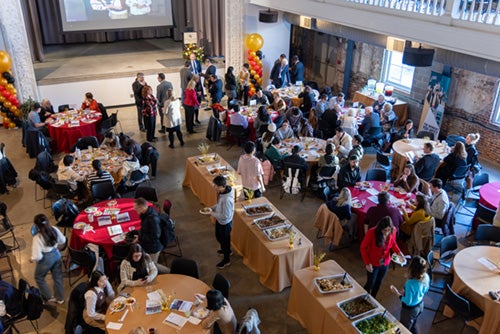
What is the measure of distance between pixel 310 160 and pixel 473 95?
527cm

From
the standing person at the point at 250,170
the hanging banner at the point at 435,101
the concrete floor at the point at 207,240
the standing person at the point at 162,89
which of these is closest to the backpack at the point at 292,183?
the concrete floor at the point at 207,240

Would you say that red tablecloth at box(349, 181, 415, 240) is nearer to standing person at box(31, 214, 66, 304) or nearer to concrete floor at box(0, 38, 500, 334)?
concrete floor at box(0, 38, 500, 334)

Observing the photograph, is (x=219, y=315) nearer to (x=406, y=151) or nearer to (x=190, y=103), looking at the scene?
(x=406, y=151)

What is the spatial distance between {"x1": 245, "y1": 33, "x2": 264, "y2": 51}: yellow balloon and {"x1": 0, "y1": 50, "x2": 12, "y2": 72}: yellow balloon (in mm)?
7182

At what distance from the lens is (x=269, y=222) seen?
696 cm

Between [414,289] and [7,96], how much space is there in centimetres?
1169

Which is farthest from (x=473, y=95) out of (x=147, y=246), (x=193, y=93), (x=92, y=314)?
(x=92, y=314)

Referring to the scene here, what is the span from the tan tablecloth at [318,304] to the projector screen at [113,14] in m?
13.0

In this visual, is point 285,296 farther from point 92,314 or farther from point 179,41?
point 179,41

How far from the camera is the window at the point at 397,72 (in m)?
13.6

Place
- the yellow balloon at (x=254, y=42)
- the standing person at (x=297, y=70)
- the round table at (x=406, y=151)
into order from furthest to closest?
the yellow balloon at (x=254, y=42) < the standing person at (x=297, y=70) < the round table at (x=406, y=151)

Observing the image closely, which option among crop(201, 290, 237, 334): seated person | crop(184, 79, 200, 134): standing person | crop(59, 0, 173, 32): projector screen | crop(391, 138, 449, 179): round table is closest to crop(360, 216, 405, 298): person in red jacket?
crop(201, 290, 237, 334): seated person

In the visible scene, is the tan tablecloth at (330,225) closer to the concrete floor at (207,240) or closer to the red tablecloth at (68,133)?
the concrete floor at (207,240)

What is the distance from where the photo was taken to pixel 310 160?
924 cm
